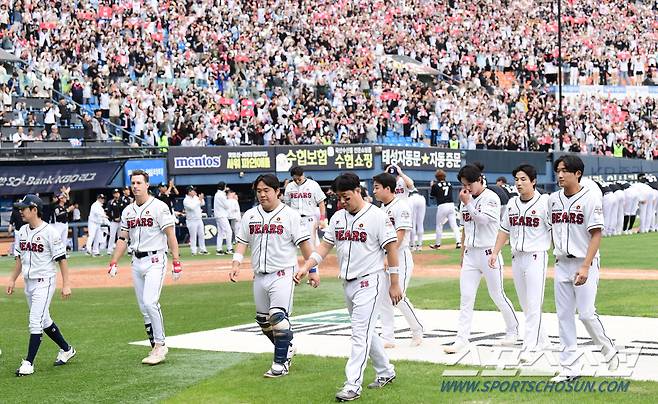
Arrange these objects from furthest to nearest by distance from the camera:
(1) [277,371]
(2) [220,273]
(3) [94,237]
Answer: (3) [94,237] < (2) [220,273] < (1) [277,371]

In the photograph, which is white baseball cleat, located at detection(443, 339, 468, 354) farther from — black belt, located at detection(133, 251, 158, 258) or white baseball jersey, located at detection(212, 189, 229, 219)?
white baseball jersey, located at detection(212, 189, 229, 219)

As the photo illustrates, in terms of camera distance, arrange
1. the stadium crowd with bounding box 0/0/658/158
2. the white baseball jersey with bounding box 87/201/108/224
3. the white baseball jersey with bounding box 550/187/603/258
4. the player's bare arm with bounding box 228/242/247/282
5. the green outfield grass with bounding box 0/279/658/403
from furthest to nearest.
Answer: the stadium crowd with bounding box 0/0/658/158 < the white baseball jersey with bounding box 87/201/108/224 < the player's bare arm with bounding box 228/242/247/282 < the green outfield grass with bounding box 0/279/658/403 < the white baseball jersey with bounding box 550/187/603/258

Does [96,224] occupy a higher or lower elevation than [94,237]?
higher

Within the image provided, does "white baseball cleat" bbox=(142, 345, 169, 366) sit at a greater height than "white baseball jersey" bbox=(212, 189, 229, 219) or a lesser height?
lesser

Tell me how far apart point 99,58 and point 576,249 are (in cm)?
2955

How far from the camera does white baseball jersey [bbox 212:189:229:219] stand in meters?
30.0

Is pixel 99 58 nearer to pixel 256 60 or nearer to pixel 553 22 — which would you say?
pixel 256 60

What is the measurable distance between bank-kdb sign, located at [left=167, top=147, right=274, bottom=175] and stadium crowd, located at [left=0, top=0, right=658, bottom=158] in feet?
2.30

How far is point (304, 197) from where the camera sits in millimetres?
21234

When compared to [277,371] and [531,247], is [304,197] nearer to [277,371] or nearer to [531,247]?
[531,247]

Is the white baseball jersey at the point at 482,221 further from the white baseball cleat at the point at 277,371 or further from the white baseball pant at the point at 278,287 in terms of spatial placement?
the white baseball cleat at the point at 277,371

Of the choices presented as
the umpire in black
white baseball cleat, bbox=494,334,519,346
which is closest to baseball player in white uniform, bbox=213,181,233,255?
the umpire in black

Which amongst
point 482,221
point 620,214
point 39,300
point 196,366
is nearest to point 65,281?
point 39,300

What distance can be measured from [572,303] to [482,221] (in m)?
2.61
